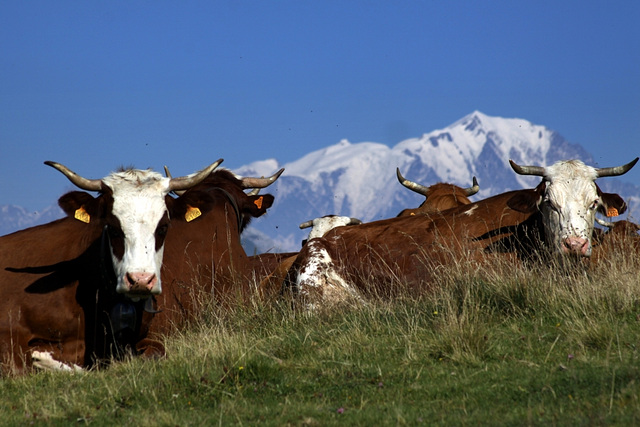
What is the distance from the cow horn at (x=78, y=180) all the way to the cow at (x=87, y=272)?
0.4 inches

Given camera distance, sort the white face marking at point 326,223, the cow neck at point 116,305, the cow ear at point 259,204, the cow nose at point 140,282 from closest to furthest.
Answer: the cow nose at point 140,282
the cow neck at point 116,305
the cow ear at point 259,204
the white face marking at point 326,223

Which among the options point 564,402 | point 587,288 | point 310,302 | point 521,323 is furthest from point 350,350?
point 310,302

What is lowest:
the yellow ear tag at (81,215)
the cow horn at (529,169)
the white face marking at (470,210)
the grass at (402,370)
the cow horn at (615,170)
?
the grass at (402,370)

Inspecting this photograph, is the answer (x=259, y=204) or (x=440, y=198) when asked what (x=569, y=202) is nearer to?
(x=259, y=204)

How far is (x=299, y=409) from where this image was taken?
6.10 m

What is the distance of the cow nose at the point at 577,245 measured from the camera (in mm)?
10117

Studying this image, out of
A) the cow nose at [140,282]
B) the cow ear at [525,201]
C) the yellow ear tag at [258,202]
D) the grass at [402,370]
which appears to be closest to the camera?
the grass at [402,370]

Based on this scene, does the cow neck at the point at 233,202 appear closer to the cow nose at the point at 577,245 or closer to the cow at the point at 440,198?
the cow at the point at 440,198

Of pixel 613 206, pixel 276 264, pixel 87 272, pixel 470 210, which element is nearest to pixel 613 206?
pixel 613 206

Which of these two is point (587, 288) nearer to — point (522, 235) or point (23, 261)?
point (522, 235)

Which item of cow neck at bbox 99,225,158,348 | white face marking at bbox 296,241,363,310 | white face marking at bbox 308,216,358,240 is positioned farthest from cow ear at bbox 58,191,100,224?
white face marking at bbox 308,216,358,240

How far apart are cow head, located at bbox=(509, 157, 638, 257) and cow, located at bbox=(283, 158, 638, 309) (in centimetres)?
1

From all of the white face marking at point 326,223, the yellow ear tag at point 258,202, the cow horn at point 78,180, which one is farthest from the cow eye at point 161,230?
the white face marking at point 326,223

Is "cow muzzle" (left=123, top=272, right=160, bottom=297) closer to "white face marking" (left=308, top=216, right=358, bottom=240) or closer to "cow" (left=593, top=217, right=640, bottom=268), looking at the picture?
"cow" (left=593, top=217, right=640, bottom=268)
